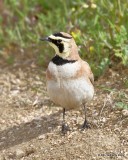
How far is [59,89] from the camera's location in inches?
203

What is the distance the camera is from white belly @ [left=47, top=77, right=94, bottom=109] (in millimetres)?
5141

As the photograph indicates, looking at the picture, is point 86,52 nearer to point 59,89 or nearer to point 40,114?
point 40,114

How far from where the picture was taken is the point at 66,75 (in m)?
5.13

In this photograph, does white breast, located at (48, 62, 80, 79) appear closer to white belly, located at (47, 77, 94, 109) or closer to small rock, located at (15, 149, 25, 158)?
white belly, located at (47, 77, 94, 109)

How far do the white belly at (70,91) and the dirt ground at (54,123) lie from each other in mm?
313

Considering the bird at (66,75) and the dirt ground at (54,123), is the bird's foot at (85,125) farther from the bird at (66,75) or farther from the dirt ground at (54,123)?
the bird at (66,75)

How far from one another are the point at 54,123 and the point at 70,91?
76cm

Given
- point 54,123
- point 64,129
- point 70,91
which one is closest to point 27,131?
point 54,123

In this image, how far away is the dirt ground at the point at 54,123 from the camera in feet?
16.5

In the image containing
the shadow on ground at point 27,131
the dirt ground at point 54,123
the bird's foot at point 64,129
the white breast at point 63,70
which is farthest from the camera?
the shadow on ground at point 27,131

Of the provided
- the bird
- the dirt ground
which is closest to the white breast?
the bird

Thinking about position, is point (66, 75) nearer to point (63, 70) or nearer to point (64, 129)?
point (63, 70)

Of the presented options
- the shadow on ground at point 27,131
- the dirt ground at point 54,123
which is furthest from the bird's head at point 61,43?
the shadow on ground at point 27,131

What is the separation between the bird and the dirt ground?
0.35 metres
